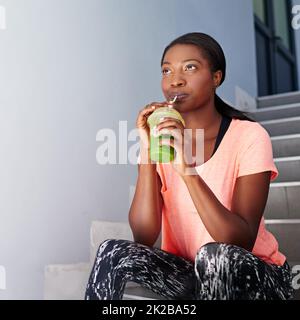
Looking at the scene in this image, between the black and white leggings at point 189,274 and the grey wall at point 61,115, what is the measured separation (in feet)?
1.17

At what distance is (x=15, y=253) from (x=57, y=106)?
440 mm

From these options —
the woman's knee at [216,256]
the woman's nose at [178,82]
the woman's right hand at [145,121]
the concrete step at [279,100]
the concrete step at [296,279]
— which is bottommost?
the concrete step at [296,279]

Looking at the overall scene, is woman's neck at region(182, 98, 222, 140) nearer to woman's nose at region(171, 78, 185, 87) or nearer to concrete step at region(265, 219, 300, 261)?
woman's nose at region(171, 78, 185, 87)

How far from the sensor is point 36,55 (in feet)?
4.04

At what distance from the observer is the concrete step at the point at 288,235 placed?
1498 millimetres

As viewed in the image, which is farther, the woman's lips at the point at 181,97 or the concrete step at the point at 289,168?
the concrete step at the point at 289,168

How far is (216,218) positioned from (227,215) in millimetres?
24

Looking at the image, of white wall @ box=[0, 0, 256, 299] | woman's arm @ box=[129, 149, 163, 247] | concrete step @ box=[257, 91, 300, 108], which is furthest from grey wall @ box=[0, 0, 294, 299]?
concrete step @ box=[257, 91, 300, 108]

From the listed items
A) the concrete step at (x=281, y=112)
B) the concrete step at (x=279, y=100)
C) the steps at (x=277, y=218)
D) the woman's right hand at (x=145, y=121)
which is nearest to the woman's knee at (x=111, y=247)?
the steps at (x=277, y=218)

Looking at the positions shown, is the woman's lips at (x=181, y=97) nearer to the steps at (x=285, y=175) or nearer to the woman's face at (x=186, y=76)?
the woman's face at (x=186, y=76)

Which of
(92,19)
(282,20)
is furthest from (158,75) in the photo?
(282,20)

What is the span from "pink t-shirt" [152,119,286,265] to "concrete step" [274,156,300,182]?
998mm

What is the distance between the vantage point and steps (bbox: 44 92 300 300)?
1.16m

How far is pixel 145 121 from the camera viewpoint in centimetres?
98
